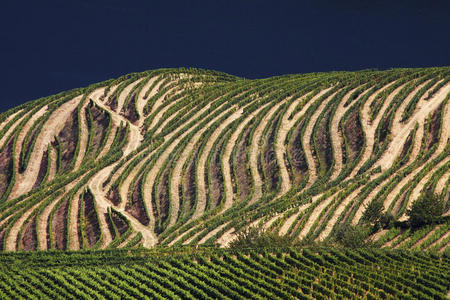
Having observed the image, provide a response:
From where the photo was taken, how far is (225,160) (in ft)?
319

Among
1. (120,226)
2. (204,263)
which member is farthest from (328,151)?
(204,263)

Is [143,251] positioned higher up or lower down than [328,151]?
lower down

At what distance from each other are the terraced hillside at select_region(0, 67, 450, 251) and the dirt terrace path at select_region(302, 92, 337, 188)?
0.78 ft

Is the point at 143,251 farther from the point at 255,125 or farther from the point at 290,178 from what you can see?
the point at 255,125

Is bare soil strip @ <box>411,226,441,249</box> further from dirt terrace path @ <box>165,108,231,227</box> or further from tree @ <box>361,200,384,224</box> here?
dirt terrace path @ <box>165,108,231,227</box>

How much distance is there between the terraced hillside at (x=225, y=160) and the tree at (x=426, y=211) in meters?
1.12

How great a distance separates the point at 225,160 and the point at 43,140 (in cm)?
3514

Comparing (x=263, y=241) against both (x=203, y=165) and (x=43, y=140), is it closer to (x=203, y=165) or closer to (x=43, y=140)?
(x=203, y=165)

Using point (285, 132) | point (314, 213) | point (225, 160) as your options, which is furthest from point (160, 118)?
point (314, 213)

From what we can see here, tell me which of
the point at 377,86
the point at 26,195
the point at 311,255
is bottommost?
the point at 311,255

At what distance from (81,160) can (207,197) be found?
26.7 metres

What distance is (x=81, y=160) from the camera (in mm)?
105812

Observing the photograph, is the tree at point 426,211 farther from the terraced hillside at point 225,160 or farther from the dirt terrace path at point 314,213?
the dirt terrace path at point 314,213

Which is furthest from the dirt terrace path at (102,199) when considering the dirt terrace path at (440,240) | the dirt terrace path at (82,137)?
the dirt terrace path at (440,240)
